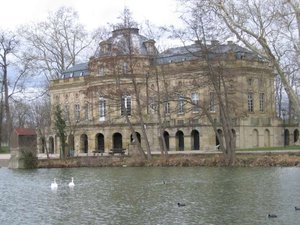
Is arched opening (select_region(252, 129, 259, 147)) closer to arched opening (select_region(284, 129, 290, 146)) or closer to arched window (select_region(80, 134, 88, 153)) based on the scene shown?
arched opening (select_region(284, 129, 290, 146))

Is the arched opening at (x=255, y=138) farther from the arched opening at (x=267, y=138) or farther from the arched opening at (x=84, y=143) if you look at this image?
the arched opening at (x=84, y=143)

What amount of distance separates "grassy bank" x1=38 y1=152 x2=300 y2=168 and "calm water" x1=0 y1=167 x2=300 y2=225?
7.02m

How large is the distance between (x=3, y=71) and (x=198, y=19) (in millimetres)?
37020

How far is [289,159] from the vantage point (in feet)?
123

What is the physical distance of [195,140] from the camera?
62.6 metres

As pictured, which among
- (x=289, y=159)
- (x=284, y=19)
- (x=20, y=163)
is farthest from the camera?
(x=20, y=163)

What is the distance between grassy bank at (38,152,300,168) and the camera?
124ft

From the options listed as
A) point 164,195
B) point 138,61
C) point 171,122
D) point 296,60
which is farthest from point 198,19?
point 171,122

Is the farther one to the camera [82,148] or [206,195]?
[82,148]

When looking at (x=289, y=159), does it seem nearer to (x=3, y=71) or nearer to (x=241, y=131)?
(x=241, y=131)

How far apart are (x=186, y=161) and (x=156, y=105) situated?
984 cm

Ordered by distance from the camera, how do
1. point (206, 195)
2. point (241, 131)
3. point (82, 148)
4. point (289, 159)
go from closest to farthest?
point (206, 195)
point (289, 159)
point (241, 131)
point (82, 148)

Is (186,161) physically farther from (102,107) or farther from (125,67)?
(102,107)

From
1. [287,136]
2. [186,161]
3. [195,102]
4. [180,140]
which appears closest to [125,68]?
[195,102]
